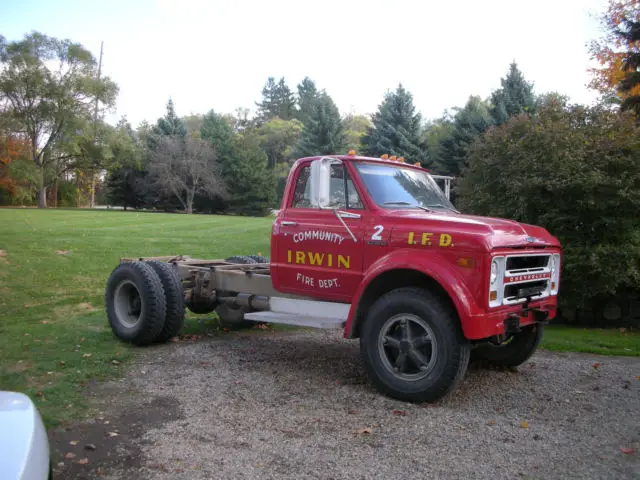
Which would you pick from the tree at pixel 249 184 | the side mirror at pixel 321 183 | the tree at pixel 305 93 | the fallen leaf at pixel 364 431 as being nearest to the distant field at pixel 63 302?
the fallen leaf at pixel 364 431

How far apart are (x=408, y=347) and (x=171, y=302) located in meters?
3.16

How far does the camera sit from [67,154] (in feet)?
159

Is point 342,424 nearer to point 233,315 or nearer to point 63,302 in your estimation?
point 233,315

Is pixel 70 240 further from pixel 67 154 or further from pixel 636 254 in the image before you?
pixel 67 154

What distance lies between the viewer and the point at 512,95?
103 ft

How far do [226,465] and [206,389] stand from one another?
1.70 m

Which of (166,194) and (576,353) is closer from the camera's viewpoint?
(576,353)

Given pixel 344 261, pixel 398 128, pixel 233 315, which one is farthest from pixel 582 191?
pixel 398 128

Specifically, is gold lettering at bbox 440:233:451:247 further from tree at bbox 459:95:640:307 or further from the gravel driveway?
tree at bbox 459:95:640:307

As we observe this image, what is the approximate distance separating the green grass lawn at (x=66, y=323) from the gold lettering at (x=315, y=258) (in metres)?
2.28

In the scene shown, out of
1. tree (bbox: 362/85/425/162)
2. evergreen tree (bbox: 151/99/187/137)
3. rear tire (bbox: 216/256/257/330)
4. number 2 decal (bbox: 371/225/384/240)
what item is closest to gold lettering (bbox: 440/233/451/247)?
number 2 decal (bbox: 371/225/384/240)

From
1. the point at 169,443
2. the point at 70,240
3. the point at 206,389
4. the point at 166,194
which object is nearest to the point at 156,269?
the point at 206,389

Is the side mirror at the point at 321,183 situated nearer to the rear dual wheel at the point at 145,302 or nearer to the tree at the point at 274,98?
the rear dual wheel at the point at 145,302

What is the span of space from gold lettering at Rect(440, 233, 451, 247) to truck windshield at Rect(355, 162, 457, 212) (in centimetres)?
81
